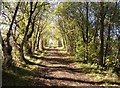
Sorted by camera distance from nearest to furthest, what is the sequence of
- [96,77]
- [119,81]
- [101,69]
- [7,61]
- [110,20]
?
1. [119,81]
2. [96,77]
3. [7,61]
4. [101,69]
5. [110,20]

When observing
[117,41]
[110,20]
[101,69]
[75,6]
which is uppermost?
[75,6]

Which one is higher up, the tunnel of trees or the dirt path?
the tunnel of trees

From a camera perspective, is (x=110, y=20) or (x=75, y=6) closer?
(x=110, y=20)

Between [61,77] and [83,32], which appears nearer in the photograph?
[61,77]

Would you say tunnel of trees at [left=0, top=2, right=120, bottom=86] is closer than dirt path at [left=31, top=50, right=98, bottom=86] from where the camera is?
No

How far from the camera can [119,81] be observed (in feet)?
53.0

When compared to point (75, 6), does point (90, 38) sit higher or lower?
lower

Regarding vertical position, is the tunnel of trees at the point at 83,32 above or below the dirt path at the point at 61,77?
above

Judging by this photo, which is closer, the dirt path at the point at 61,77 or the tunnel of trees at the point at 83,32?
the dirt path at the point at 61,77

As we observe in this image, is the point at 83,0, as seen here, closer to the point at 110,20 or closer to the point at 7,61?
the point at 110,20

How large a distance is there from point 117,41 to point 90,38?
683 cm

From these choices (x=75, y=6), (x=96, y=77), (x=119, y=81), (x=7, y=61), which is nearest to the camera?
(x=119, y=81)

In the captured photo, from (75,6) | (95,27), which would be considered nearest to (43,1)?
(75,6)

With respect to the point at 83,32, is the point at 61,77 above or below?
below
